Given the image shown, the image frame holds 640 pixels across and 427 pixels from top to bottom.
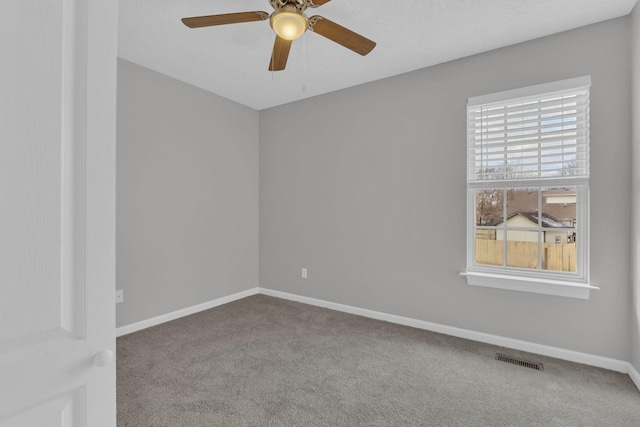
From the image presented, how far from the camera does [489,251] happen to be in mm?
2912

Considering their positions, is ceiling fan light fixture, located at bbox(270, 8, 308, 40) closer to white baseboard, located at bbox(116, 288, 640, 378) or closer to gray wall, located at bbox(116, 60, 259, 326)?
gray wall, located at bbox(116, 60, 259, 326)

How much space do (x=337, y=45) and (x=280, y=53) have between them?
0.68 meters

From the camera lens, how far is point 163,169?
3342 mm

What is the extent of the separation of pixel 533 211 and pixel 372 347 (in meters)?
1.83

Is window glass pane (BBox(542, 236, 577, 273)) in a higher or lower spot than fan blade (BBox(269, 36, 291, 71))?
lower

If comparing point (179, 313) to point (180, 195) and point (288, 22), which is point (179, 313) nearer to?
point (180, 195)

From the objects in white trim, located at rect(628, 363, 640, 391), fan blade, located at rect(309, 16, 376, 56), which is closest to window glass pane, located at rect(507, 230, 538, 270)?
white trim, located at rect(628, 363, 640, 391)

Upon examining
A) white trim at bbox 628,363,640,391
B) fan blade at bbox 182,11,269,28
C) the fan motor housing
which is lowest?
white trim at bbox 628,363,640,391

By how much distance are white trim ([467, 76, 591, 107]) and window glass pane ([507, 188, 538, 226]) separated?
2.62 ft

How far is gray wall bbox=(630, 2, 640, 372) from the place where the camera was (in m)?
2.16
